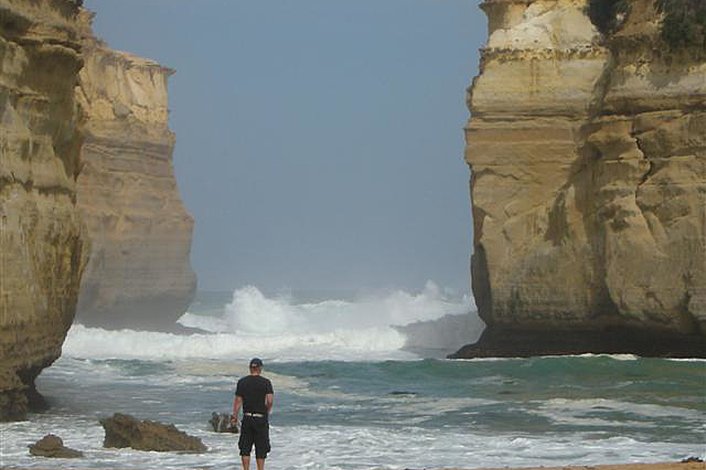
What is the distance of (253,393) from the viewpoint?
14031 millimetres

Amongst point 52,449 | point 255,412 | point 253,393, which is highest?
point 253,393

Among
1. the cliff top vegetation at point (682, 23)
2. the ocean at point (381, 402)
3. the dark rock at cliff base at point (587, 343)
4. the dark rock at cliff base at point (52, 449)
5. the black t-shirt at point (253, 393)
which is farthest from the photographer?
the cliff top vegetation at point (682, 23)

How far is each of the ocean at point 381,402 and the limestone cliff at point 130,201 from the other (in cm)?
810

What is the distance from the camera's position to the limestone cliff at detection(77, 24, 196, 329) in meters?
47.9

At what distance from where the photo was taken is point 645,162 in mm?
29656

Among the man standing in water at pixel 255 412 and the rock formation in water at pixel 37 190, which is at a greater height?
the rock formation in water at pixel 37 190

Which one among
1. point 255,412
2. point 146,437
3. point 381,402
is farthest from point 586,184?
point 255,412

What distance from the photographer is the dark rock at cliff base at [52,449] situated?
16.6 metres

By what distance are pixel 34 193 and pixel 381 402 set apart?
726cm

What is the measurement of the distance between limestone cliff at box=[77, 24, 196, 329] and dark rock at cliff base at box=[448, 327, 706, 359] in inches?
717

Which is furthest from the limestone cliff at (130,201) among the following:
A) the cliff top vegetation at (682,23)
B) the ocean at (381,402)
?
the cliff top vegetation at (682,23)

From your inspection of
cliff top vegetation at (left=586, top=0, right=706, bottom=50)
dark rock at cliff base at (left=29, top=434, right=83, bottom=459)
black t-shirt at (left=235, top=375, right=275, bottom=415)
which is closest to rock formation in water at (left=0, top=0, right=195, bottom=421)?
dark rock at cliff base at (left=29, top=434, right=83, bottom=459)

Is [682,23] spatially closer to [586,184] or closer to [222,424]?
[586,184]

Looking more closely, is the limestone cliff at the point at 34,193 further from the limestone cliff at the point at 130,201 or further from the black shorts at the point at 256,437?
the limestone cliff at the point at 130,201
